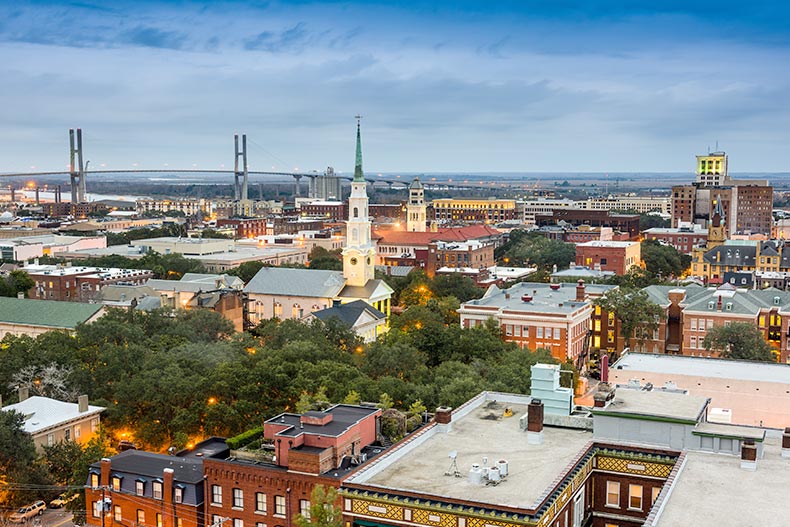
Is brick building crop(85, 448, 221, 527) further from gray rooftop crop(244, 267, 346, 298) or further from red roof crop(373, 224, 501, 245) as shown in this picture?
red roof crop(373, 224, 501, 245)

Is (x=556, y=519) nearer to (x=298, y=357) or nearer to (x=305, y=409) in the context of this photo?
(x=305, y=409)

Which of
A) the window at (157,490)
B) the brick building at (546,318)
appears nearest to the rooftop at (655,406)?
the window at (157,490)

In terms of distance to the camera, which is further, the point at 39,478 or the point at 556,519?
the point at 39,478

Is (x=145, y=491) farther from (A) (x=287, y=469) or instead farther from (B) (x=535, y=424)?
(B) (x=535, y=424)

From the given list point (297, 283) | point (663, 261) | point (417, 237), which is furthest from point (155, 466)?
point (417, 237)

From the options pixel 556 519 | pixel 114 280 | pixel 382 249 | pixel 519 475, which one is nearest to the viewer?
pixel 556 519

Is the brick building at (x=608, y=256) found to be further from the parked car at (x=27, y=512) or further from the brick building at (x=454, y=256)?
the parked car at (x=27, y=512)

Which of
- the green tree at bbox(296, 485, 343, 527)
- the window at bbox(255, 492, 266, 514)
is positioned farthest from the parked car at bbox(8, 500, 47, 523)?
the green tree at bbox(296, 485, 343, 527)

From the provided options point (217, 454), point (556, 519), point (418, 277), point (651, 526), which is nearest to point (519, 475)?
point (556, 519)
